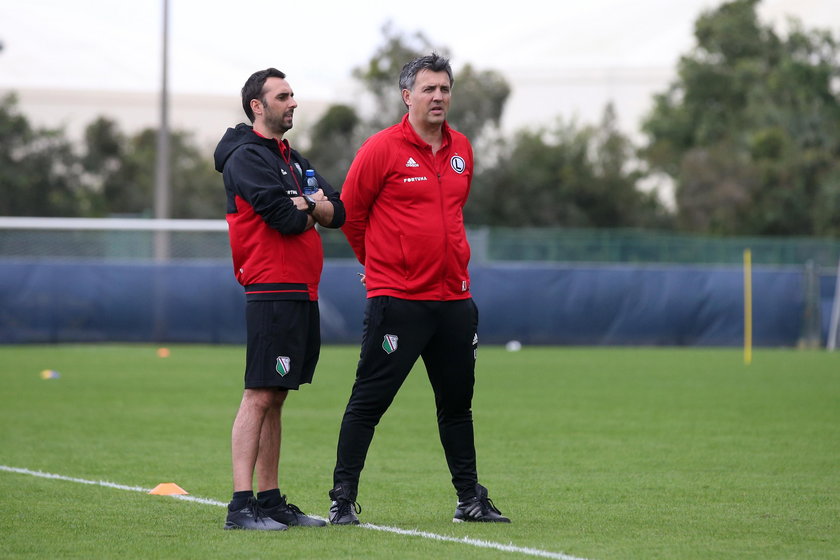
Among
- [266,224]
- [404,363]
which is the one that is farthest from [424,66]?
[404,363]

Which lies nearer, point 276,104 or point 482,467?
point 276,104

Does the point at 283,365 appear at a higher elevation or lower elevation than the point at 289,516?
higher

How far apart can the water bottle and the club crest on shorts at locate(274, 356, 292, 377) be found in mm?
811

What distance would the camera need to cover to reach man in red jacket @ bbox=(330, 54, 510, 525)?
6.66 m

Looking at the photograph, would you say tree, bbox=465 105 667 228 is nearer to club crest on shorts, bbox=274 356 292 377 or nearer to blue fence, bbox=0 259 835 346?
blue fence, bbox=0 259 835 346

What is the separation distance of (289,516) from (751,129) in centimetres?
5363

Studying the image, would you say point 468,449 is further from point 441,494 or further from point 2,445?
point 2,445

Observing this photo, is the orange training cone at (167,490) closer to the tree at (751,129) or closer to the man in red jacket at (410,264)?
the man in red jacket at (410,264)

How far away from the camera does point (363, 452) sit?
22.2ft

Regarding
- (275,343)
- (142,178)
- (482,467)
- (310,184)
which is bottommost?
(482,467)

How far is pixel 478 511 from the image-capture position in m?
6.80

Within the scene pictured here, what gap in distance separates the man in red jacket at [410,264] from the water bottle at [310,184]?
175mm

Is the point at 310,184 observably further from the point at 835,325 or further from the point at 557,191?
the point at 557,191

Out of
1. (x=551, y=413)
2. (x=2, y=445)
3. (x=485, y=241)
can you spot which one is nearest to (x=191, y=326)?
(x=485, y=241)
